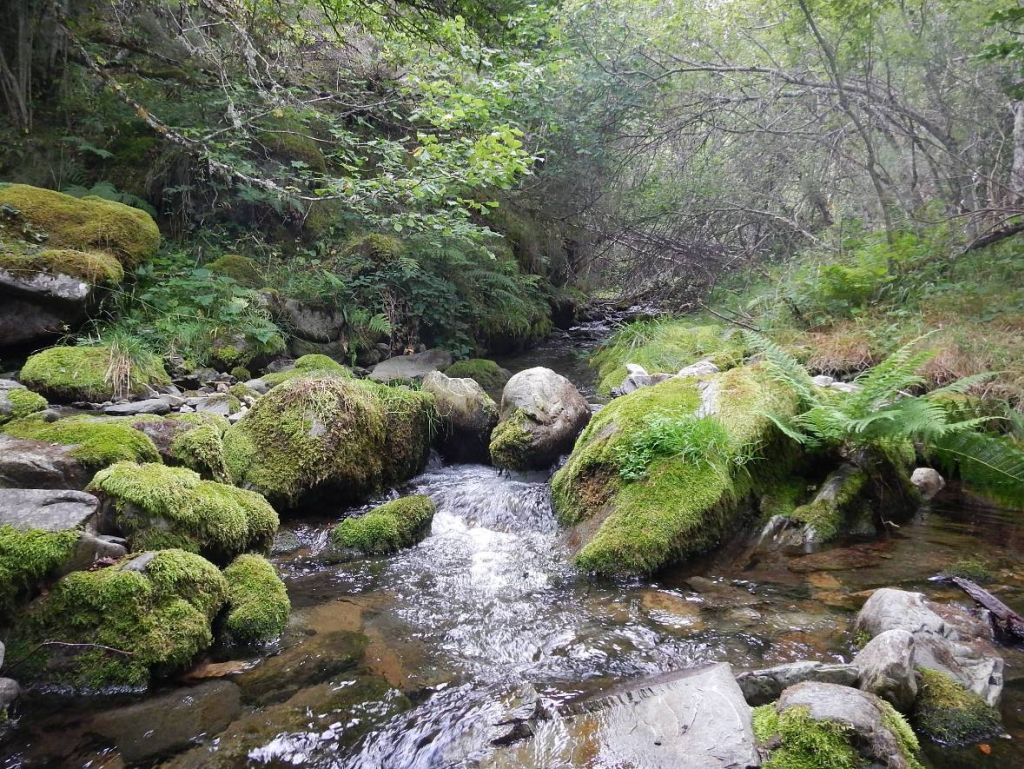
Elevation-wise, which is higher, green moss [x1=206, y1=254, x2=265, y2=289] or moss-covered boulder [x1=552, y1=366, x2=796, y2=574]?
green moss [x1=206, y1=254, x2=265, y2=289]

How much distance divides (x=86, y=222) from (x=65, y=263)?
884mm

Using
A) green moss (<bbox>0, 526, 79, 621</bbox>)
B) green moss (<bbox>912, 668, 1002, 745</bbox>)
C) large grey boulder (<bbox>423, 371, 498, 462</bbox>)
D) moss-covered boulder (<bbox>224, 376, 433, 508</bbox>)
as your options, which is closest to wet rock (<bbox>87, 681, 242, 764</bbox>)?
green moss (<bbox>0, 526, 79, 621</bbox>)

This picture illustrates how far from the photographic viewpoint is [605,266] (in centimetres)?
1496

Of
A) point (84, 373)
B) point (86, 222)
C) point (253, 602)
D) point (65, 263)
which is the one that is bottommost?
point (253, 602)

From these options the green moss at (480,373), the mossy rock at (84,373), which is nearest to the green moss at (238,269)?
the mossy rock at (84,373)

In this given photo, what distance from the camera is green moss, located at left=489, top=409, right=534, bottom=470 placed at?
6.33 metres

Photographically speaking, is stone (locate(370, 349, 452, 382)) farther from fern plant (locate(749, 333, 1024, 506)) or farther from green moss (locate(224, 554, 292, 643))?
fern plant (locate(749, 333, 1024, 506))

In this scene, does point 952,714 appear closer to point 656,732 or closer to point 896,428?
point 656,732

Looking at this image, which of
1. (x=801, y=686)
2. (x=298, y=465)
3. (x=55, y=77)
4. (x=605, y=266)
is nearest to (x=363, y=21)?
(x=55, y=77)

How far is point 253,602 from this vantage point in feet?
10.3

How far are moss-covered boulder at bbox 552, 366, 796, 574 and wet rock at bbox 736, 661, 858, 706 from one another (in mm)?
1404

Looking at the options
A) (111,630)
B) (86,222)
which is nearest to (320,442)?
(111,630)

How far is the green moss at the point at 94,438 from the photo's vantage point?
3.51m

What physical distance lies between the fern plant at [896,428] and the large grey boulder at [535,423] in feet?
7.91
